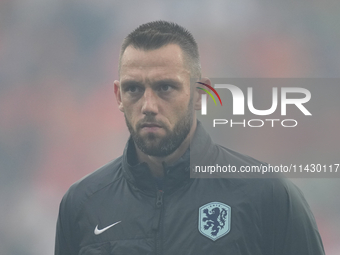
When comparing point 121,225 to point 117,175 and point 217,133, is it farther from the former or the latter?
point 217,133

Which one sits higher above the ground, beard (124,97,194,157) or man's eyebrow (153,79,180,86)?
man's eyebrow (153,79,180,86)

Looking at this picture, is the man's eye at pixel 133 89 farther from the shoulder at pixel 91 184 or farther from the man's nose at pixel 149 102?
the shoulder at pixel 91 184

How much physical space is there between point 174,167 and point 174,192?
0.32 ft

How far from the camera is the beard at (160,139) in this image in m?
1.48

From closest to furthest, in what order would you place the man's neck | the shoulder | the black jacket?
the black jacket
the man's neck
the shoulder

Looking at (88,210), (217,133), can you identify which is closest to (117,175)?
(88,210)

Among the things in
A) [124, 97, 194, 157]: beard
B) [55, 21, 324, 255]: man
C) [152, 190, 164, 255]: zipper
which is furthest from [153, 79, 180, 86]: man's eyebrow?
[152, 190, 164, 255]: zipper

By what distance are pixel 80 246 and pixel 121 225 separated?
0.21 metres

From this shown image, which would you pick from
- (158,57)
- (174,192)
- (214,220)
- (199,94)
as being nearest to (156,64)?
(158,57)

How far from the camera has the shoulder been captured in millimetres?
1651

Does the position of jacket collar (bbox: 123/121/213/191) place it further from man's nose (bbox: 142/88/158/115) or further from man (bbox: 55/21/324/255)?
man's nose (bbox: 142/88/158/115)

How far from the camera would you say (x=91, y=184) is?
66.3 inches

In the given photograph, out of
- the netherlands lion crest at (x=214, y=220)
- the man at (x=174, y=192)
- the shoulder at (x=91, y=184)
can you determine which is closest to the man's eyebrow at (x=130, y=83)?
the man at (x=174, y=192)

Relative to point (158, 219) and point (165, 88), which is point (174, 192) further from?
point (165, 88)
